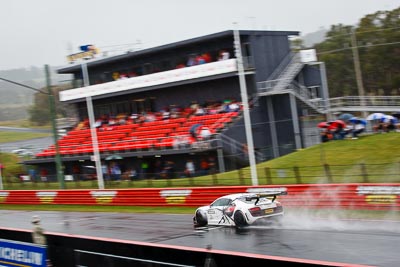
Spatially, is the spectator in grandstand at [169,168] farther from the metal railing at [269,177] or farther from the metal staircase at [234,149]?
the metal staircase at [234,149]

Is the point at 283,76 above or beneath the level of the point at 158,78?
beneath

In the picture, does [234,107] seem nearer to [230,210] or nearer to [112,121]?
[112,121]

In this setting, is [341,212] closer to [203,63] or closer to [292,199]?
[292,199]

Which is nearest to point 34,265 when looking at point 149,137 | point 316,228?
point 316,228

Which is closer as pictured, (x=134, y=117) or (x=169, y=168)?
(x=169, y=168)

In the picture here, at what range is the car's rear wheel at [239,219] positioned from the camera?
60.1ft

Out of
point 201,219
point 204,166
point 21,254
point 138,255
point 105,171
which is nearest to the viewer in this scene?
point 138,255

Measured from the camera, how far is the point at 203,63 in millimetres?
40688

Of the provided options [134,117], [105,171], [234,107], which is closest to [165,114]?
[134,117]

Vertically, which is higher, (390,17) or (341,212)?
(390,17)

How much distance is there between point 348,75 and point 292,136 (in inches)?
1063

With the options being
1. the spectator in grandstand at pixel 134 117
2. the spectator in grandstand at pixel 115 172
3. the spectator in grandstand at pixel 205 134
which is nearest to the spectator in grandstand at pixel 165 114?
the spectator in grandstand at pixel 134 117

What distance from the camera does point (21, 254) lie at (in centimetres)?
1173

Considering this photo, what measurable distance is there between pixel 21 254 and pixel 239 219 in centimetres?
827
